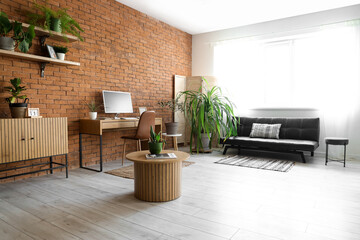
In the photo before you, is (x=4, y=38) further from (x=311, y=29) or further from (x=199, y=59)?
(x=311, y=29)

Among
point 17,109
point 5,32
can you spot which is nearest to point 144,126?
point 17,109

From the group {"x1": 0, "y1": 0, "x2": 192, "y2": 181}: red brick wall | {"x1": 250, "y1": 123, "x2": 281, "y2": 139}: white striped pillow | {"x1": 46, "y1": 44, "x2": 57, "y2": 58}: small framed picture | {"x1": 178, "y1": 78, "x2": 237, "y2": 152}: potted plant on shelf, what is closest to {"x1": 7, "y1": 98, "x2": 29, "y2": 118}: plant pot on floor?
{"x1": 0, "y1": 0, "x2": 192, "y2": 181}: red brick wall

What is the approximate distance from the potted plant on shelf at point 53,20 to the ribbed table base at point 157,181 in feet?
7.44

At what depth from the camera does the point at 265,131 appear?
491 cm

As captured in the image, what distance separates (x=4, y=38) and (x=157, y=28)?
120 inches

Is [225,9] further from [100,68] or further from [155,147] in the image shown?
[155,147]

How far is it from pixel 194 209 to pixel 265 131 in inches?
123

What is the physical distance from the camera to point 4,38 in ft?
9.45

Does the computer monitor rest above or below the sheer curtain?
below

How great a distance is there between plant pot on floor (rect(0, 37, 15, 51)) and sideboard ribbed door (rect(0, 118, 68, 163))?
86cm

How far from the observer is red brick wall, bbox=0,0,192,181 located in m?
3.34

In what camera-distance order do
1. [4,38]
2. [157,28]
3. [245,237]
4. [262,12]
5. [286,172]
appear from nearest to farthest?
[245,237] < [4,38] < [286,172] < [262,12] < [157,28]

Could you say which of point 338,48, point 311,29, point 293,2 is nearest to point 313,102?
point 338,48

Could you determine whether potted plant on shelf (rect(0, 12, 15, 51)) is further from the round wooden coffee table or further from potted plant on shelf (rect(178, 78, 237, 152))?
potted plant on shelf (rect(178, 78, 237, 152))
